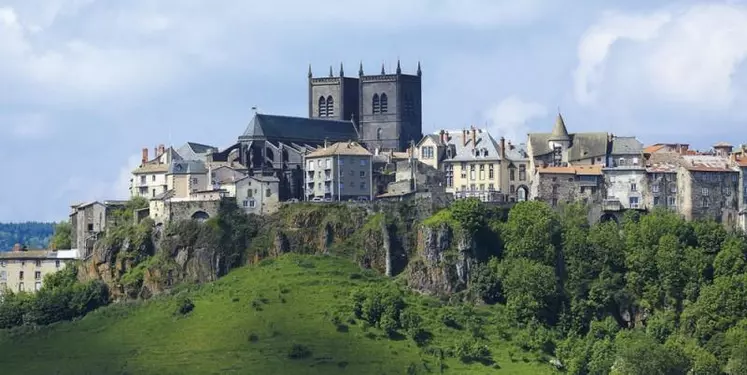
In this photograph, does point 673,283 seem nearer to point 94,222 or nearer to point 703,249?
point 703,249

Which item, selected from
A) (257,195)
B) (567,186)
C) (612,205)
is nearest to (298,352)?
(257,195)

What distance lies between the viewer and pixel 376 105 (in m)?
165

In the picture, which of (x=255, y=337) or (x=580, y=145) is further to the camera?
(x=580, y=145)

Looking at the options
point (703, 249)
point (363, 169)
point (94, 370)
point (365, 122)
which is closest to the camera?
point (94, 370)

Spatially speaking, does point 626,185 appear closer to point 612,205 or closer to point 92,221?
point 612,205

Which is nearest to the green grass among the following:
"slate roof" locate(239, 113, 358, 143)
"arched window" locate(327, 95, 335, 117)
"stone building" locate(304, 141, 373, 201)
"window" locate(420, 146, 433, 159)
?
"stone building" locate(304, 141, 373, 201)

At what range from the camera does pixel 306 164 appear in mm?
152125

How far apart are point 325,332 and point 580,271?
721 inches

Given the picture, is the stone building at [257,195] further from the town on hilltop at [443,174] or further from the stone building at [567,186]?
the stone building at [567,186]

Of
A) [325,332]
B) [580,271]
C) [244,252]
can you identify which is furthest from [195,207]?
[580,271]

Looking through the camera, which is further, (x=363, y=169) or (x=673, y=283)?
(x=363, y=169)

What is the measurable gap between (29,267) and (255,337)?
29.3 m

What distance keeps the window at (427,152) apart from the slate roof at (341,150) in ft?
14.4

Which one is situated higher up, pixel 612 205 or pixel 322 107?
pixel 322 107
